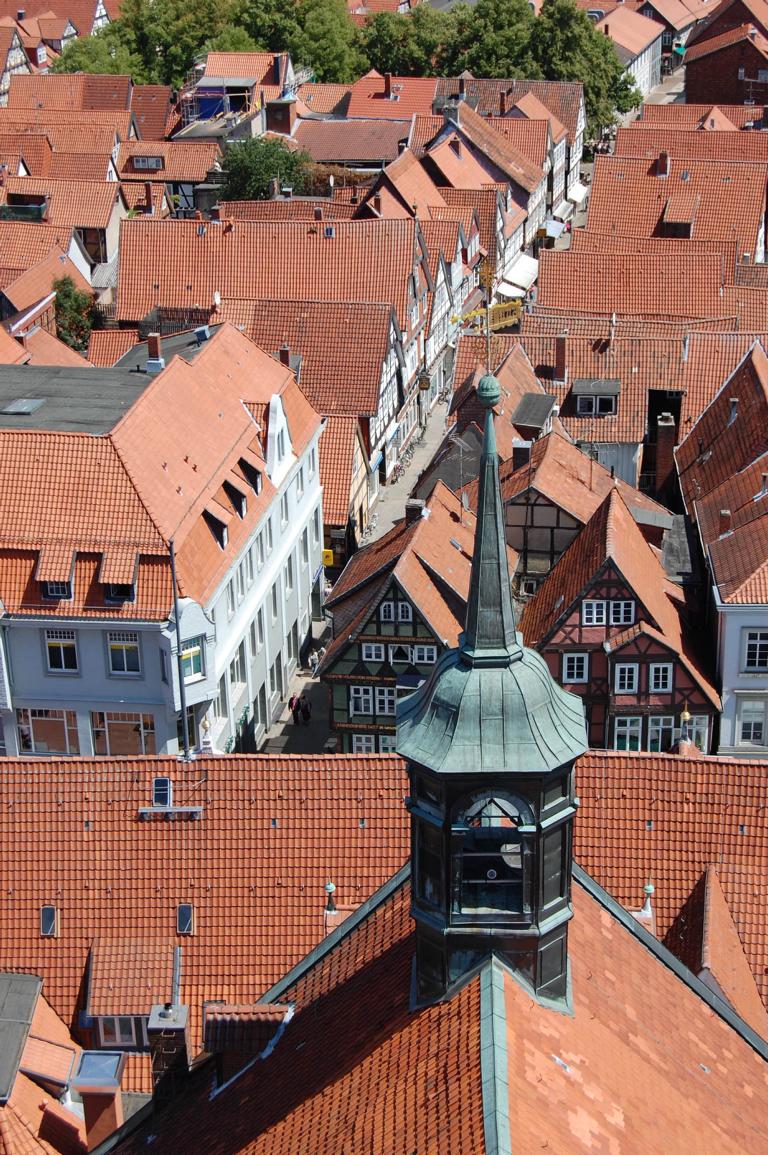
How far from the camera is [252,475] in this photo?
59.8 m

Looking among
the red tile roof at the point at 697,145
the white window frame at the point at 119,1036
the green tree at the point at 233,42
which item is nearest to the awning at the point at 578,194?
the red tile roof at the point at 697,145

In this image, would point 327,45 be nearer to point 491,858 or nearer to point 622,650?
point 622,650

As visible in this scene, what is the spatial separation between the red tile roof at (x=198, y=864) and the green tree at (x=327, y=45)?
129 metres

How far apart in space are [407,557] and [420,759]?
31.9m

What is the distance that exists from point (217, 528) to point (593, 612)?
12.3 meters

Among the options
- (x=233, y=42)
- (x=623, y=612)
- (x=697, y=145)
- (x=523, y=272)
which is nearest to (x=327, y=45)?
(x=233, y=42)

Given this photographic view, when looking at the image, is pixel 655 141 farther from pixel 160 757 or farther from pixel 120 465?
pixel 160 757

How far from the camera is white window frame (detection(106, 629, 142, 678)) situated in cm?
5250

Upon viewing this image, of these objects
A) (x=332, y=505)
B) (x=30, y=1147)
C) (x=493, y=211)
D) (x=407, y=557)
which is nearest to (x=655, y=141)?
(x=493, y=211)

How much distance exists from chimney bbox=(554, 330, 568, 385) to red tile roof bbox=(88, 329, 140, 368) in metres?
20.8

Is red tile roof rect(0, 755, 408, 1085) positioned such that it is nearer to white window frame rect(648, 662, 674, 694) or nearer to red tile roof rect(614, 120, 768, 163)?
white window frame rect(648, 662, 674, 694)

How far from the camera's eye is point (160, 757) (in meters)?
38.0

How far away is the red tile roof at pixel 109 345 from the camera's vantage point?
82250 mm

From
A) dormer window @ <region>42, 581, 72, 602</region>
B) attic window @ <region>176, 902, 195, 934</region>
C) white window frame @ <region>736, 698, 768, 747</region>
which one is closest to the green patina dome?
attic window @ <region>176, 902, 195, 934</region>
